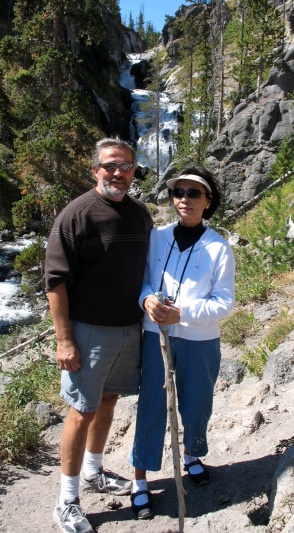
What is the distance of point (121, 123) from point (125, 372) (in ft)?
128

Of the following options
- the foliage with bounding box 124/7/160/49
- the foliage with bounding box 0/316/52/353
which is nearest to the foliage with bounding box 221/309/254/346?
the foliage with bounding box 0/316/52/353

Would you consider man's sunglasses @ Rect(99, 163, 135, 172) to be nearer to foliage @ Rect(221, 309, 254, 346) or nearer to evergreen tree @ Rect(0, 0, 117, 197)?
foliage @ Rect(221, 309, 254, 346)

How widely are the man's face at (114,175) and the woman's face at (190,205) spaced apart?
1.03 ft

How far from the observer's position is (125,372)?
123 inches

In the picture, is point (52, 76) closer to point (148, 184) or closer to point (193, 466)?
point (193, 466)

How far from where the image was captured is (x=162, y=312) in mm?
2668

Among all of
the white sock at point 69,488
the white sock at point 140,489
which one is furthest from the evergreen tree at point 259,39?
the white sock at point 69,488

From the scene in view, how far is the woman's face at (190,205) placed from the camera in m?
2.93

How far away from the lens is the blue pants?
2918 millimetres

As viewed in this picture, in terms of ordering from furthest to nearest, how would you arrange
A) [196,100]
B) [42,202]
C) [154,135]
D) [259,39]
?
Result: [196,100], [154,135], [259,39], [42,202]

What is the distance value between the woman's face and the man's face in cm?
32

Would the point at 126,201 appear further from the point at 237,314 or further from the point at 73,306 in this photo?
the point at 237,314

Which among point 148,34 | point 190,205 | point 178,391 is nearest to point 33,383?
point 178,391

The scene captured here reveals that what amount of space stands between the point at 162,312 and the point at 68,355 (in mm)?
631
